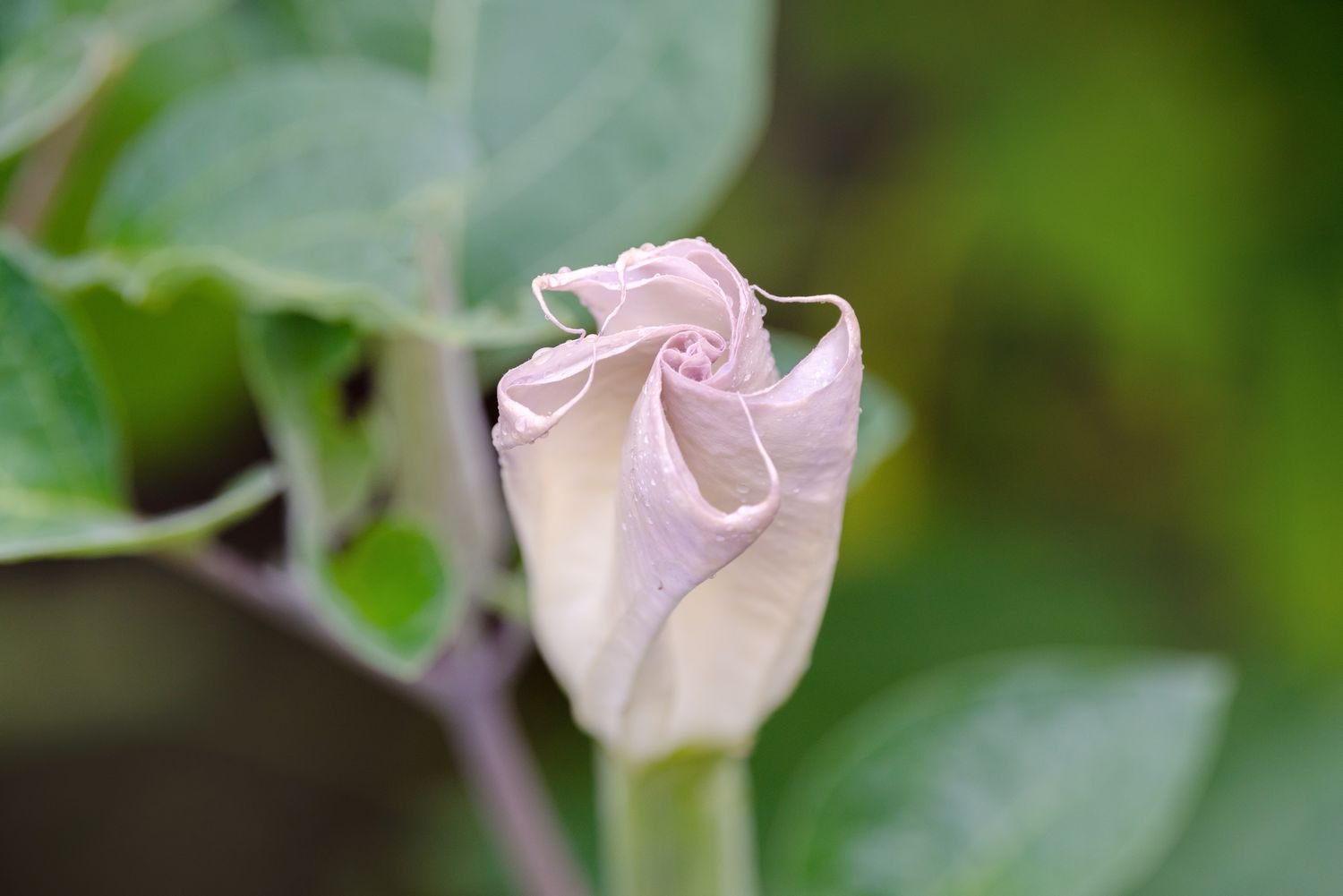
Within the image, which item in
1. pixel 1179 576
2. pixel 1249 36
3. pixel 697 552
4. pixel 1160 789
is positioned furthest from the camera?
pixel 1179 576

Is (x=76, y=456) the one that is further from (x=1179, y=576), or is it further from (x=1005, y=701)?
(x=1179, y=576)

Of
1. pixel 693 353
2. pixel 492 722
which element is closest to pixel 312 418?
pixel 492 722

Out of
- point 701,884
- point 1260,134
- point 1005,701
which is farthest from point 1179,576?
point 701,884

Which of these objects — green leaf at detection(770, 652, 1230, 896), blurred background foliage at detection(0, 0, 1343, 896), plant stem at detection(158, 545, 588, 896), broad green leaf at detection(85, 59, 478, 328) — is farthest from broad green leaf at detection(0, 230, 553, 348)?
blurred background foliage at detection(0, 0, 1343, 896)

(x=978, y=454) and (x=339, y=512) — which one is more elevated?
(x=339, y=512)

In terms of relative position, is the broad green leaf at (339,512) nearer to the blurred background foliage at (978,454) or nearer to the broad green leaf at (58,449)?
the broad green leaf at (58,449)

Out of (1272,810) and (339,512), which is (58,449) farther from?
(1272,810)

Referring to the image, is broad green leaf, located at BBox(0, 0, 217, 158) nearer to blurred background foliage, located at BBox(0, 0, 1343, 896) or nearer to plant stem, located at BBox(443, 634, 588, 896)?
plant stem, located at BBox(443, 634, 588, 896)
